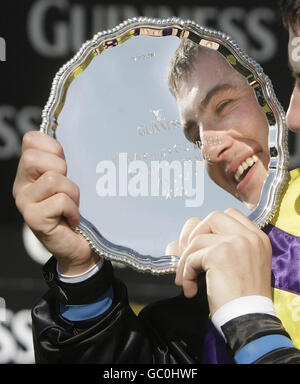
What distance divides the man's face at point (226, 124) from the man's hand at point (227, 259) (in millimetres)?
90

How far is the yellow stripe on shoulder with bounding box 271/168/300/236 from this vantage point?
44.4 inches

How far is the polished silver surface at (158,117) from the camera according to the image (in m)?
1.08

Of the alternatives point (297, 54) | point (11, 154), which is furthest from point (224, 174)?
point (11, 154)

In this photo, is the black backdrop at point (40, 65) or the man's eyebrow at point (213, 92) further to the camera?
the black backdrop at point (40, 65)

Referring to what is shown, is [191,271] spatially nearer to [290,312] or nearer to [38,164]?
[290,312]

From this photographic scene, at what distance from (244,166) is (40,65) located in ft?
4.47

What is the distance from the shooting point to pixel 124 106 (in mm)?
1118

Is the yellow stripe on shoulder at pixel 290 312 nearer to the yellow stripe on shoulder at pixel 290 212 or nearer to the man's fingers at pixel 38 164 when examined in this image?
the yellow stripe on shoulder at pixel 290 212

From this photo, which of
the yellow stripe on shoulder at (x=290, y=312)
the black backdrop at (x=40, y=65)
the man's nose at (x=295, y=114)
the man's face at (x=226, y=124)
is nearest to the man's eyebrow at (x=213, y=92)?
the man's face at (x=226, y=124)

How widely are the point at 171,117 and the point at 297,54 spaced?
0.26 meters

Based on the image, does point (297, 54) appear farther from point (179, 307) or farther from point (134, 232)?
point (179, 307)

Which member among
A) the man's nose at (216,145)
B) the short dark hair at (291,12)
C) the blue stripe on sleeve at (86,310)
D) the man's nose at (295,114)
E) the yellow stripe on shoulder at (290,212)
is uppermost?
the short dark hair at (291,12)

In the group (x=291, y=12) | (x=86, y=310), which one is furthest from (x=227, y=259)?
(x=291, y=12)

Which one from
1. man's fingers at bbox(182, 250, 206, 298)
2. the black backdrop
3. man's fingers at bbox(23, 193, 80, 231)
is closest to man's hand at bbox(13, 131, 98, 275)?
man's fingers at bbox(23, 193, 80, 231)
